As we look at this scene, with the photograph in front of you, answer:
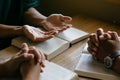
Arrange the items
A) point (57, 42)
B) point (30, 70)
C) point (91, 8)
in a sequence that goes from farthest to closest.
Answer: point (91, 8) < point (57, 42) < point (30, 70)

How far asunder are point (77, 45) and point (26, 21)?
37 cm

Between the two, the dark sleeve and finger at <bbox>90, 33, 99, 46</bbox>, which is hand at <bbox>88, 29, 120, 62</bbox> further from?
the dark sleeve

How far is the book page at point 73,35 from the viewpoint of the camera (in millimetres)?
1057

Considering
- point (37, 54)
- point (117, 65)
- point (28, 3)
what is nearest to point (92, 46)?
point (117, 65)

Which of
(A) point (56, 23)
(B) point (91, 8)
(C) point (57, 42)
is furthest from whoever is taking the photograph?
(B) point (91, 8)

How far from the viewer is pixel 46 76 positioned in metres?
0.80

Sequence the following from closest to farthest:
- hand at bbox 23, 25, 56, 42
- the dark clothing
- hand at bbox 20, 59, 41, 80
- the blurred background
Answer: hand at bbox 20, 59, 41, 80
hand at bbox 23, 25, 56, 42
the dark clothing
the blurred background

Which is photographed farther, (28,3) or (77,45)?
(28,3)

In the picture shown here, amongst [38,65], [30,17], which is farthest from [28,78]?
[30,17]

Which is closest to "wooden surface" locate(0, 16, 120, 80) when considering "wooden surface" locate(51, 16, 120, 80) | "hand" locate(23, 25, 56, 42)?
"wooden surface" locate(51, 16, 120, 80)

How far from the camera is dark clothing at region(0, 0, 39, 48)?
1.24 meters

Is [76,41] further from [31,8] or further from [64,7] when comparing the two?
[64,7]

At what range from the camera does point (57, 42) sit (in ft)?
3.33

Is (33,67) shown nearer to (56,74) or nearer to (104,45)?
(56,74)
